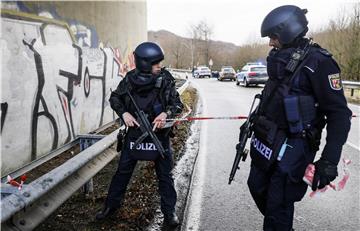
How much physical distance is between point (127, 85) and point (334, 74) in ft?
6.35

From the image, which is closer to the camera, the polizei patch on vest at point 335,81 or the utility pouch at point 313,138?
the polizei patch on vest at point 335,81

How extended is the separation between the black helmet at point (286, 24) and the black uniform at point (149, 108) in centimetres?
121

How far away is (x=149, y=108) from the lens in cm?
368

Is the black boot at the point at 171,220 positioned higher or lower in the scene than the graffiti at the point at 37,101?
lower

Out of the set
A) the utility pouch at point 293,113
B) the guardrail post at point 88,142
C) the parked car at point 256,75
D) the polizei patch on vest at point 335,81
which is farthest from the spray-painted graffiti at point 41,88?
the parked car at point 256,75

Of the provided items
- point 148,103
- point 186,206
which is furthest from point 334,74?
point 186,206

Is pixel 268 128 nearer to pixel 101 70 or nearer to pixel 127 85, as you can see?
pixel 127 85

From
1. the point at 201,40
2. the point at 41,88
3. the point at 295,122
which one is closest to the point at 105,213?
the point at 41,88

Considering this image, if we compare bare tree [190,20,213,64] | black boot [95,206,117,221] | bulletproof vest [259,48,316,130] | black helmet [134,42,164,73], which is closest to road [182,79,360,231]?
black boot [95,206,117,221]

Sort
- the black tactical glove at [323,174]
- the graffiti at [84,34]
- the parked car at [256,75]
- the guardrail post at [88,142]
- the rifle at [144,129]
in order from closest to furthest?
the black tactical glove at [323,174] → the rifle at [144,129] → the guardrail post at [88,142] → the graffiti at [84,34] → the parked car at [256,75]

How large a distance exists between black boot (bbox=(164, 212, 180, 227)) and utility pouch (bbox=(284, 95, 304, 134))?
1631 mm

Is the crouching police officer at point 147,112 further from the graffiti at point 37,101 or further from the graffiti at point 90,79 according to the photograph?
the graffiti at point 90,79

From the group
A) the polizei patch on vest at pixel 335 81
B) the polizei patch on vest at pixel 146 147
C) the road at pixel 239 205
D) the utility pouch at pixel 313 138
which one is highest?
the polizei patch on vest at pixel 335 81

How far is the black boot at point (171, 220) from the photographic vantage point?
3.72 m
